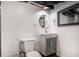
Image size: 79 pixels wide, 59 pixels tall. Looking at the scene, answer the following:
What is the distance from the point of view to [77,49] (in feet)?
3.40

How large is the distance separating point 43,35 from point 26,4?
0.56 meters

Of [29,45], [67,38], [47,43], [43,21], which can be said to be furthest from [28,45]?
[67,38]

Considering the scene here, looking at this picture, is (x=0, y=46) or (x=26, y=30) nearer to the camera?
(x=0, y=46)

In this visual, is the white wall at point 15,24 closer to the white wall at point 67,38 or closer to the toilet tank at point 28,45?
the toilet tank at point 28,45

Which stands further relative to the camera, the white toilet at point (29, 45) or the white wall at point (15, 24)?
the white toilet at point (29, 45)

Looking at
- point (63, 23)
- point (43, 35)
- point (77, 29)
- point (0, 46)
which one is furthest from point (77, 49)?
point (0, 46)

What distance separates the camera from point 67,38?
3.62ft

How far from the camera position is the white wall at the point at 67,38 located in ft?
3.42

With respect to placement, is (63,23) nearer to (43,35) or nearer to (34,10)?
(43,35)

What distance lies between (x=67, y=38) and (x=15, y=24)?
851 millimetres

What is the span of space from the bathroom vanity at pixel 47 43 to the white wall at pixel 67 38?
0.27 ft

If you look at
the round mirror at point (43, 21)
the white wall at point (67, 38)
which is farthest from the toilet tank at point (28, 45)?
the white wall at point (67, 38)

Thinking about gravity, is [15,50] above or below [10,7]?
below

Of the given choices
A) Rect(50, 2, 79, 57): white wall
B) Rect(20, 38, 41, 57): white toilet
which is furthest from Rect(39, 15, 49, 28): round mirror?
Rect(20, 38, 41, 57): white toilet
